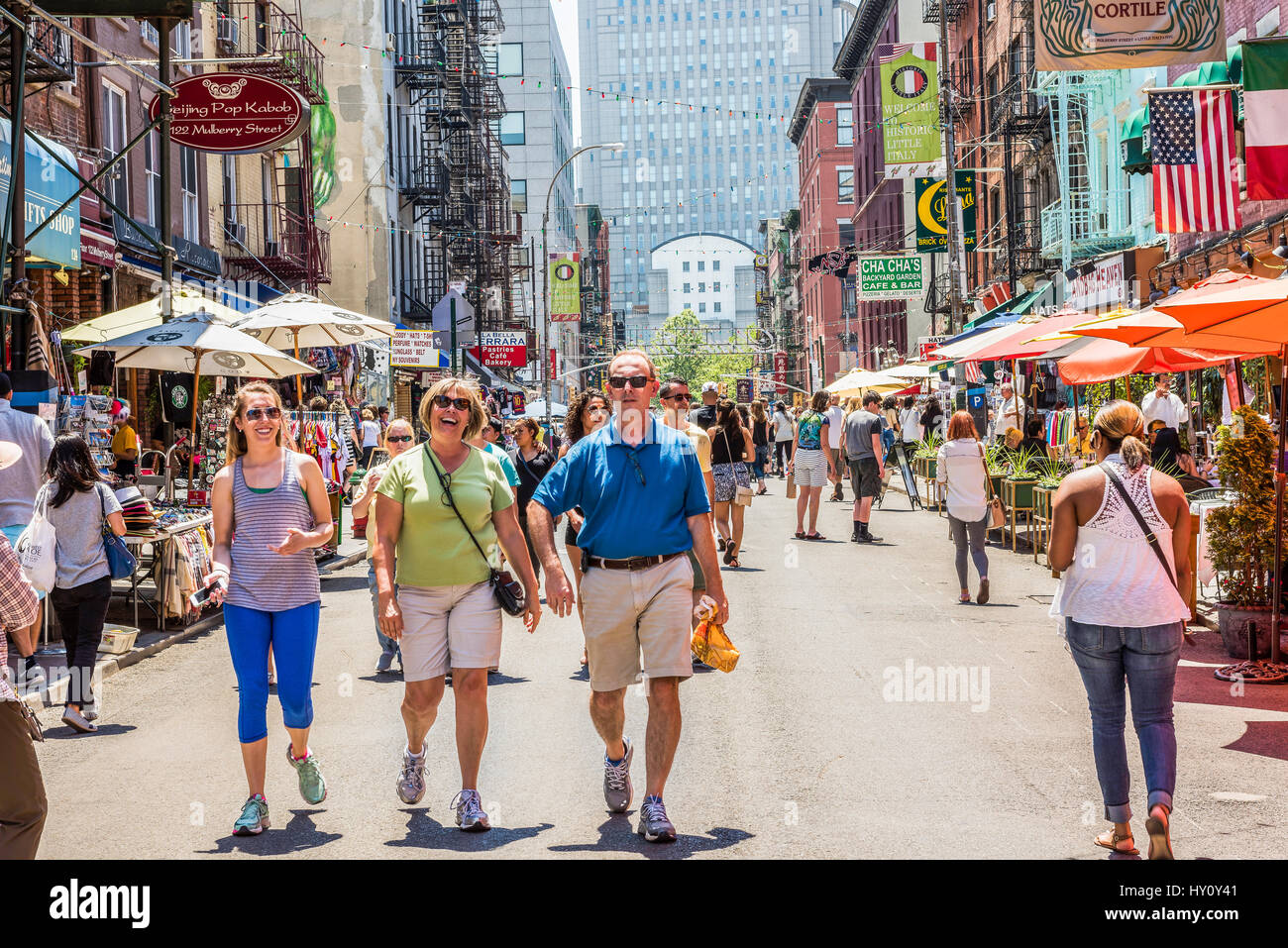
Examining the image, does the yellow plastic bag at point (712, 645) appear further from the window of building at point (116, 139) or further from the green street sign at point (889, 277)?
the green street sign at point (889, 277)

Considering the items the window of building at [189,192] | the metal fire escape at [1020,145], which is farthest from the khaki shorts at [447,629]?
the metal fire escape at [1020,145]

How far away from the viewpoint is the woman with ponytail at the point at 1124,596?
5.64 m

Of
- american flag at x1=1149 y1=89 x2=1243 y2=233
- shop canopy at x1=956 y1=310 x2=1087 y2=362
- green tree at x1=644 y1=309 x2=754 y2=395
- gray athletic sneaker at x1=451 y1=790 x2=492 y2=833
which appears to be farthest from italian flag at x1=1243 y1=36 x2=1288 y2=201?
green tree at x1=644 y1=309 x2=754 y2=395

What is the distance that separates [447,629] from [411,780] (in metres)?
0.78

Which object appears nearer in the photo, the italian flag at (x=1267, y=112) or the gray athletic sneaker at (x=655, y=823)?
the gray athletic sneaker at (x=655, y=823)

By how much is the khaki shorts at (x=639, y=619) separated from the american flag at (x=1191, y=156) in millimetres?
13829

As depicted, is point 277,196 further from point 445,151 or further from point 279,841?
point 279,841

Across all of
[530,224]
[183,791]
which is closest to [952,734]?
[183,791]

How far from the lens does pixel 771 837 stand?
587 cm

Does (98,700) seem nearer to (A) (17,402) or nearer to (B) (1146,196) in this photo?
(A) (17,402)

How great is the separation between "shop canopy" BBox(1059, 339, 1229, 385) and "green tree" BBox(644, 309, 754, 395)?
105 metres

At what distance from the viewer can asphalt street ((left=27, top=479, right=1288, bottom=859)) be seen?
232 inches

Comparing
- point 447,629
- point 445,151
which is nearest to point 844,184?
point 445,151

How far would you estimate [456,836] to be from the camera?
598cm
